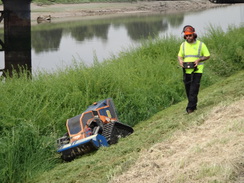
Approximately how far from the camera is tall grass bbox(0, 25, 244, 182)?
370 inches

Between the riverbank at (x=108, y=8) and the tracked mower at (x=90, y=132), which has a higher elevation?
the tracked mower at (x=90, y=132)

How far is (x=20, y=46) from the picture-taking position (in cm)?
2533

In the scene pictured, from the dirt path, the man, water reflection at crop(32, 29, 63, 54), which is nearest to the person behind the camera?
the dirt path

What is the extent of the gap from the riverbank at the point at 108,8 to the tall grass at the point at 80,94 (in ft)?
125

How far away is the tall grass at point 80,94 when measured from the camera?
939cm

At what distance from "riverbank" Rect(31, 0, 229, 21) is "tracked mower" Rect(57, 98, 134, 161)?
46261mm

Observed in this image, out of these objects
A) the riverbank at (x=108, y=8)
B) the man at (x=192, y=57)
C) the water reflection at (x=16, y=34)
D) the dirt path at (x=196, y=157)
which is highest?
the man at (x=192, y=57)

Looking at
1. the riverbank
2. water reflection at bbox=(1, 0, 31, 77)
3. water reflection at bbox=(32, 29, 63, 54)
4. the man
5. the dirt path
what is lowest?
water reflection at bbox=(32, 29, 63, 54)

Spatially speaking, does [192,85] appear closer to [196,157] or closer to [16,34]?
[196,157]

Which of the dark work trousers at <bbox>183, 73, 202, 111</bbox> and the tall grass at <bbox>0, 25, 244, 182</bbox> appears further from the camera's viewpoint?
the dark work trousers at <bbox>183, 73, 202, 111</bbox>

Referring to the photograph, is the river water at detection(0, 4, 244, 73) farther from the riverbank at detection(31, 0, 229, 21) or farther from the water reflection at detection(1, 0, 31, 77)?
the riverbank at detection(31, 0, 229, 21)

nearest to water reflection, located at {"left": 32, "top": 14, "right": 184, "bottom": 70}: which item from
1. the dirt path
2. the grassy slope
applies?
the grassy slope

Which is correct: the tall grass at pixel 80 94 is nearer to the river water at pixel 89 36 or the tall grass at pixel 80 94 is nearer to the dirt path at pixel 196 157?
the dirt path at pixel 196 157

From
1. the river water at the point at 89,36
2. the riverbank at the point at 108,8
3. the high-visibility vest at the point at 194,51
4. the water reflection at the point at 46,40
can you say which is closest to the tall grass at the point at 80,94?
the high-visibility vest at the point at 194,51
